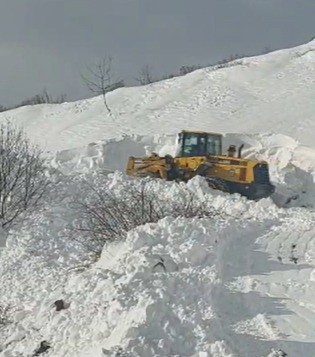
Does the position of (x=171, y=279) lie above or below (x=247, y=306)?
above

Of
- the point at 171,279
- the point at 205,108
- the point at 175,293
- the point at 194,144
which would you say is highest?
the point at 205,108

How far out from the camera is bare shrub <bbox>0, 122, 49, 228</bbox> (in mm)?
20719

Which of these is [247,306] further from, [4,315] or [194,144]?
[194,144]

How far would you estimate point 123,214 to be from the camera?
1630 centimetres

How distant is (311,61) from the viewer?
45.2m

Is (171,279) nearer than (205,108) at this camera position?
Yes

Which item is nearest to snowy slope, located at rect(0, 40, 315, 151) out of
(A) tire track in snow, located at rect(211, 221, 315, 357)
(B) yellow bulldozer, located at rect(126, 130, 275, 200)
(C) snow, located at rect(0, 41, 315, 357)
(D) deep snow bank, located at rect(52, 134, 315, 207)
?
(D) deep snow bank, located at rect(52, 134, 315, 207)

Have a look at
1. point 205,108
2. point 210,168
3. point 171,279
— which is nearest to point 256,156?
point 210,168

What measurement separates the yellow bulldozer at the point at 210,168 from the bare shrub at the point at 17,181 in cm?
336

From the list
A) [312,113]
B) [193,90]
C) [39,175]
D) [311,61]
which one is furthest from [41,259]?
[311,61]

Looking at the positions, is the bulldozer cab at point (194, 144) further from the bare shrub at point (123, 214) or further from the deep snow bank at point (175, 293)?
the deep snow bank at point (175, 293)

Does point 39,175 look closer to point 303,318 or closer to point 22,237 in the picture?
point 22,237

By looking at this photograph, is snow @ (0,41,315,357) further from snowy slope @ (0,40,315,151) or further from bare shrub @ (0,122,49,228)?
snowy slope @ (0,40,315,151)

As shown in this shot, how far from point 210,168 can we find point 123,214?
6.58m
